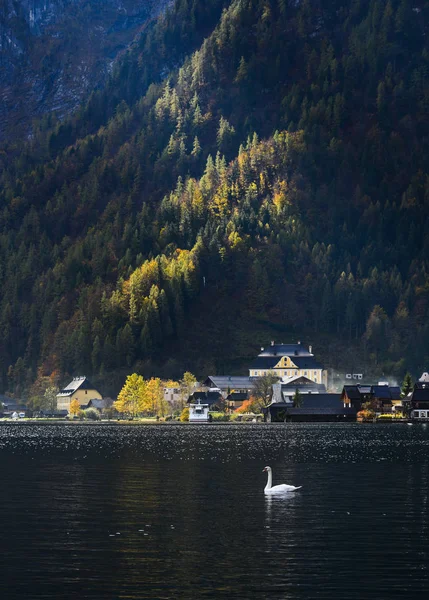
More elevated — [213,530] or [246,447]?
[246,447]

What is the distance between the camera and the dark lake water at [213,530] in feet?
169

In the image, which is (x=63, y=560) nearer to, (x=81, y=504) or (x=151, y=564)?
(x=151, y=564)

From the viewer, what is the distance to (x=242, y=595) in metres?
49.2

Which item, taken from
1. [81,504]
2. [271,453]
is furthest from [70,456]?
[81,504]

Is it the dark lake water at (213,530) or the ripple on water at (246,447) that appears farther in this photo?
the ripple on water at (246,447)

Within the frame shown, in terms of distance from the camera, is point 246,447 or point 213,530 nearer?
point 213,530

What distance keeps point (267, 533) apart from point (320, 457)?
190ft

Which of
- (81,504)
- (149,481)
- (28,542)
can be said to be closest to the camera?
(28,542)

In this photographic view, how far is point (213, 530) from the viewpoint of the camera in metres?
65.7

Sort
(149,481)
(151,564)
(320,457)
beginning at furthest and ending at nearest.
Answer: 1. (320,457)
2. (149,481)
3. (151,564)

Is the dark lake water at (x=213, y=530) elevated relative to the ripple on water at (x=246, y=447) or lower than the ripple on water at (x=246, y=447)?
lower

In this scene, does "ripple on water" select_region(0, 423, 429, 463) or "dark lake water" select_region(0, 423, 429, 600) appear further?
"ripple on water" select_region(0, 423, 429, 463)

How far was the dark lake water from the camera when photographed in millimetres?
51469

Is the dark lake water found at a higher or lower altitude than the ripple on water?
lower
